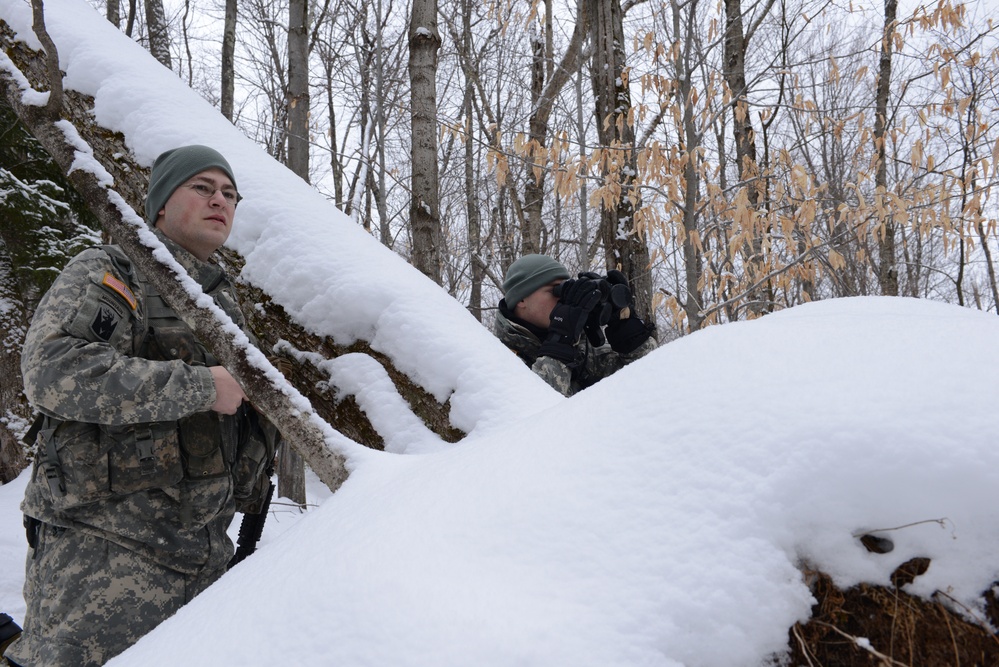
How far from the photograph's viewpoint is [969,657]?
72 cm

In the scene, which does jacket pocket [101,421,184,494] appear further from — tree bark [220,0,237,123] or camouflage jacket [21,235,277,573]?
tree bark [220,0,237,123]

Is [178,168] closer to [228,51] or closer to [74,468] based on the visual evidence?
[74,468]

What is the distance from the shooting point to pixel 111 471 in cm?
163

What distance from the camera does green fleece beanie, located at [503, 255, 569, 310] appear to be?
2887mm

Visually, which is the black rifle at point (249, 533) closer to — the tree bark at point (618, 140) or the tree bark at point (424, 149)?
the tree bark at point (424, 149)

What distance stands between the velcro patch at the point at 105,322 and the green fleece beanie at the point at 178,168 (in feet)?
1.39

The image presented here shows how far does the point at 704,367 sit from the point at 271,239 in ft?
5.02

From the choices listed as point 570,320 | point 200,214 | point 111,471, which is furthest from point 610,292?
point 111,471

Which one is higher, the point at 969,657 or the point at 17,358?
the point at 17,358

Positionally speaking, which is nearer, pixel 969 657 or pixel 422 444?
pixel 969 657

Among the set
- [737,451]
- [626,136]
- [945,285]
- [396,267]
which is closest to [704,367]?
[737,451]

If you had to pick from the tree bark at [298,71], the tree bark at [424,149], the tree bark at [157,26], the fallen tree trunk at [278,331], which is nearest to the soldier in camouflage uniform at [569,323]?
the tree bark at [424,149]

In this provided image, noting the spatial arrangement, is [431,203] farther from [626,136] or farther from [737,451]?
[737,451]

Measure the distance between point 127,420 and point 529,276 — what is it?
1.77 metres
